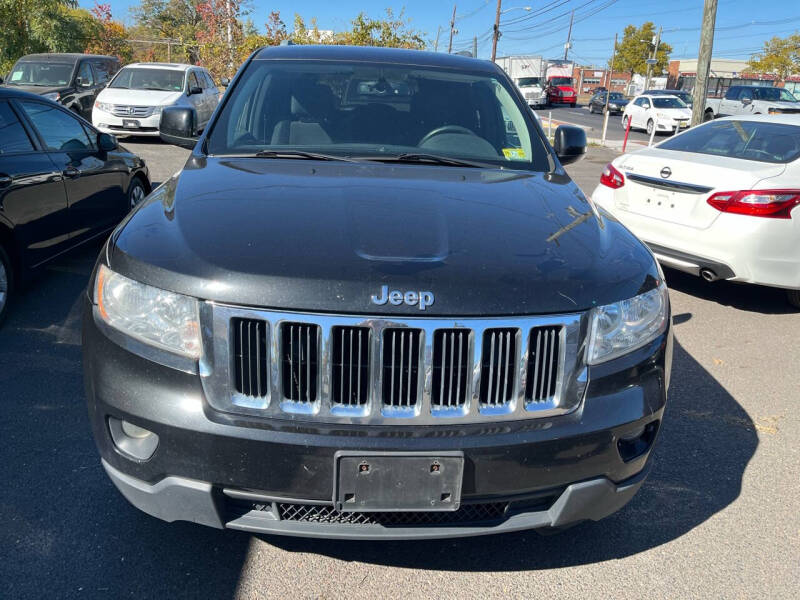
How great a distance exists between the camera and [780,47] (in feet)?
185

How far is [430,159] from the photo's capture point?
3244mm

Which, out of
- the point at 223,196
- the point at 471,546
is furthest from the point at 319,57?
the point at 471,546

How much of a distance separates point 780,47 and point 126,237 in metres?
66.2

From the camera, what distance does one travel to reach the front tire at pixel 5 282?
15.2 feet

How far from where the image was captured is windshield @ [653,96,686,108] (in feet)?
91.2

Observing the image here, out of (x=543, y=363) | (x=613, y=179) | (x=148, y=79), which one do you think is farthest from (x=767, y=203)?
(x=148, y=79)

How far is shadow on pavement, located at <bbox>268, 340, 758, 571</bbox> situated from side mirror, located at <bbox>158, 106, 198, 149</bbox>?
92.3 inches

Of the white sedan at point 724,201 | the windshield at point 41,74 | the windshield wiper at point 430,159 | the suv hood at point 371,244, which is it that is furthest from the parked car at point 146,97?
the suv hood at point 371,244

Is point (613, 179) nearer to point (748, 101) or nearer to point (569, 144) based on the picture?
point (569, 144)

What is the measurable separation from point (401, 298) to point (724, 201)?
14.1 feet

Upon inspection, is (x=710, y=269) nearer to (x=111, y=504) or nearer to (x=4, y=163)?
(x=111, y=504)

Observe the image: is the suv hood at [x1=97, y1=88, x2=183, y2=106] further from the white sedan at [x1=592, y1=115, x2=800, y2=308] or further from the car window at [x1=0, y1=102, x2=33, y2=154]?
the white sedan at [x1=592, y1=115, x2=800, y2=308]

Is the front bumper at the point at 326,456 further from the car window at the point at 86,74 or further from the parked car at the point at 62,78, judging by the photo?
the car window at the point at 86,74

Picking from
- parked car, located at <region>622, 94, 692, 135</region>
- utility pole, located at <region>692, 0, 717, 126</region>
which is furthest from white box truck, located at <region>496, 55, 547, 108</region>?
utility pole, located at <region>692, 0, 717, 126</region>
